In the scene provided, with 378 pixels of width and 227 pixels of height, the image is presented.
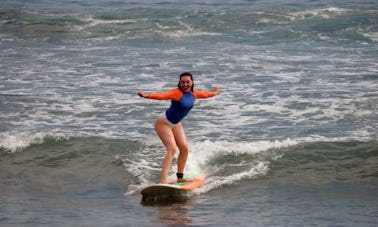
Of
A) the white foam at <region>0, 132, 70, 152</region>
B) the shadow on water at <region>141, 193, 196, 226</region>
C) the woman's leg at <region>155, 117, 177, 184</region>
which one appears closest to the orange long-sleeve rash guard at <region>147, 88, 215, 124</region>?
the woman's leg at <region>155, 117, 177, 184</region>

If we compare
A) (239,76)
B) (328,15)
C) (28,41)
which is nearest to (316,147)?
(239,76)

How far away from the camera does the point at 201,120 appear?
15367 millimetres

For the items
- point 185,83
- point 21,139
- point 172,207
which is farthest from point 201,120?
point 172,207

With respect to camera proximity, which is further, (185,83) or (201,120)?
(201,120)

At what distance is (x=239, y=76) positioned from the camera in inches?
776

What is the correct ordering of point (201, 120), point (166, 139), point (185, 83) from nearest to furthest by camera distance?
1. point (185, 83)
2. point (166, 139)
3. point (201, 120)

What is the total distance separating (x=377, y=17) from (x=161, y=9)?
906cm

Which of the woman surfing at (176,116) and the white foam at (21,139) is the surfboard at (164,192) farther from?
the white foam at (21,139)

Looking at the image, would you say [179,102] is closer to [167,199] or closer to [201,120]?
[167,199]

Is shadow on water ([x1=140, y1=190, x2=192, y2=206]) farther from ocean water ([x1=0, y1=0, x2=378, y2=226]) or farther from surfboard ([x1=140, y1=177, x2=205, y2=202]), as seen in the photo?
ocean water ([x1=0, y1=0, x2=378, y2=226])

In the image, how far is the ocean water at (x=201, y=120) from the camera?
400 inches

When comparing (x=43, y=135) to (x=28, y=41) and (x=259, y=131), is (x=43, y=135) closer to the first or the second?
(x=259, y=131)

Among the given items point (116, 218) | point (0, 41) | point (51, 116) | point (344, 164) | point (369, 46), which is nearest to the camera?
point (116, 218)

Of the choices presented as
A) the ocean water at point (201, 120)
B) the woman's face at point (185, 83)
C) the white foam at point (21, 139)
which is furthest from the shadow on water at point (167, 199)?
the white foam at point (21, 139)
